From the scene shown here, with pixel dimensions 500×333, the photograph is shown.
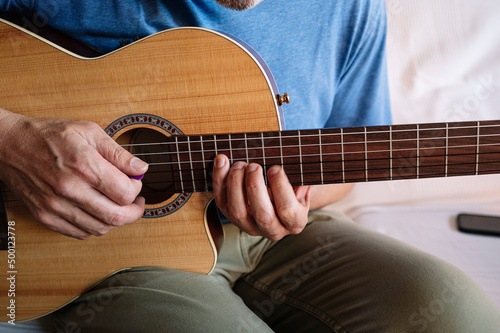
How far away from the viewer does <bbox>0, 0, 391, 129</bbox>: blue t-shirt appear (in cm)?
88

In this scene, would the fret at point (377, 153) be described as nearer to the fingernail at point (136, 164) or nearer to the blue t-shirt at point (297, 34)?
the blue t-shirt at point (297, 34)

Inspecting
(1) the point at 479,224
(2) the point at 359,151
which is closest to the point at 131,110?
(2) the point at 359,151

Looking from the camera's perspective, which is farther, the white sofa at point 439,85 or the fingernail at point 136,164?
the white sofa at point 439,85

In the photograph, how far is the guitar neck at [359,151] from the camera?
0.76 metres

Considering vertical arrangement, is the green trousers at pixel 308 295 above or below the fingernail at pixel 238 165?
below

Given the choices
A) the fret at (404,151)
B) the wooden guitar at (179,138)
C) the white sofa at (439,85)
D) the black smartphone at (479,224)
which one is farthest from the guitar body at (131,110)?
the black smartphone at (479,224)

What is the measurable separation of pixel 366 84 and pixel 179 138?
563mm

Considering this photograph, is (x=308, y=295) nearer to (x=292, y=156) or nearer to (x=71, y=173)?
(x=292, y=156)

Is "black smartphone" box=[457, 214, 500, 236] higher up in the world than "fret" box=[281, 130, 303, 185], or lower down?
lower down

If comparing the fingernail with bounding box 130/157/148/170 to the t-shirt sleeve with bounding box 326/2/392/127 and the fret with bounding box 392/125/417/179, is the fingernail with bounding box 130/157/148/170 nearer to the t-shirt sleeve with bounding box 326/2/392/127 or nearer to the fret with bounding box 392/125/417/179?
the fret with bounding box 392/125/417/179

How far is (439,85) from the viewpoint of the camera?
4.97 feet

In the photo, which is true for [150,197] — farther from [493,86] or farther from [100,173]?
[493,86]

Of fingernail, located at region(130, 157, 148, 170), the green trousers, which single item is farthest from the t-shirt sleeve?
fingernail, located at region(130, 157, 148, 170)

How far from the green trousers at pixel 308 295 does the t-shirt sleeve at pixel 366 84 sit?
0.32 meters
